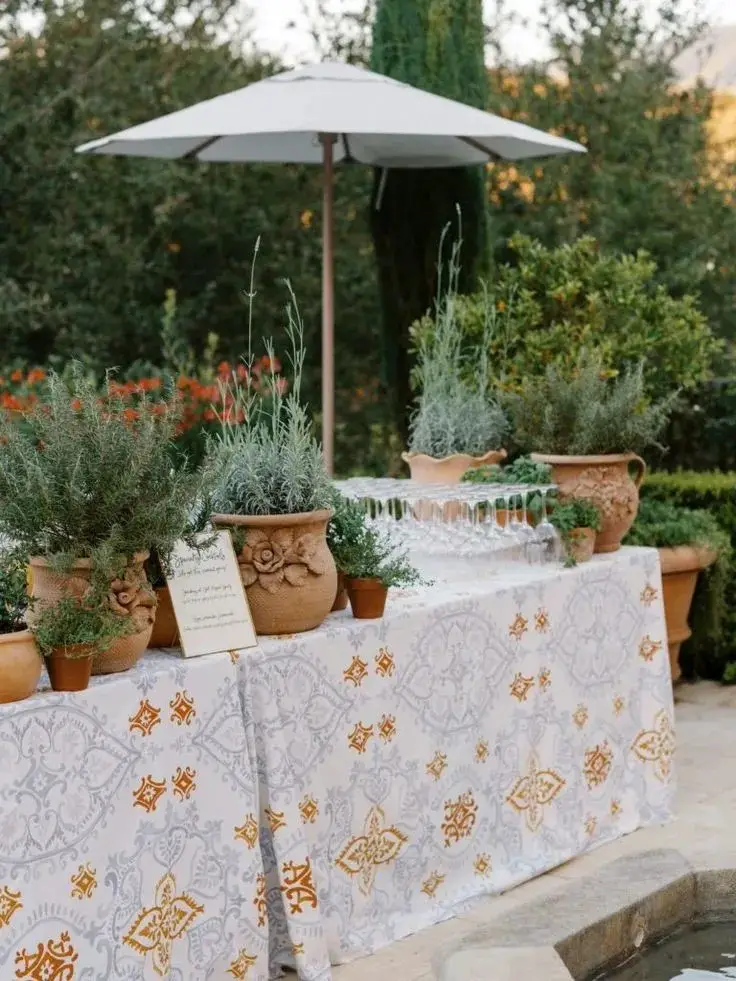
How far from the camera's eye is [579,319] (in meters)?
6.23

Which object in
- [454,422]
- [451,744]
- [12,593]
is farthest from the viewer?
[454,422]

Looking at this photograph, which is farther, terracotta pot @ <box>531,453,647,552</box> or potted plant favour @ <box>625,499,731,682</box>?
potted plant favour @ <box>625,499,731,682</box>

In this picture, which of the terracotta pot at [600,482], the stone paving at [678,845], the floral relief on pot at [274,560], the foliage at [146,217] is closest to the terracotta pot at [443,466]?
the terracotta pot at [600,482]

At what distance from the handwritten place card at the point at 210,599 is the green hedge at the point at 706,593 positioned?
349cm

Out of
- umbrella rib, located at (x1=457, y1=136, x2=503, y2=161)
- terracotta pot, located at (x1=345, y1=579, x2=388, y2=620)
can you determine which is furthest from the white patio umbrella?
terracotta pot, located at (x1=345, y1=579, x2=388, y2=620)

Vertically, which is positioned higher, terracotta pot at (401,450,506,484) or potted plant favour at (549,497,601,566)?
terracotta pot at (401,450,506,484)

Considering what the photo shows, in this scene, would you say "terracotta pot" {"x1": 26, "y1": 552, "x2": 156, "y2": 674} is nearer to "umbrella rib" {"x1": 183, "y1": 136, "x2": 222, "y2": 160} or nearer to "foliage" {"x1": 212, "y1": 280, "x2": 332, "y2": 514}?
"foliage" {"x1": 212, "y1": 280, "x2": 332, "y2": 514}

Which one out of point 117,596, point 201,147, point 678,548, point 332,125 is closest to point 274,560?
point 117,596

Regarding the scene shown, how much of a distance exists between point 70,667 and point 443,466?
2109mm

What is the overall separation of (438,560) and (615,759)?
2.84 feet

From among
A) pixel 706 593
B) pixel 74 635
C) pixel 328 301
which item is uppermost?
pixel 328 301

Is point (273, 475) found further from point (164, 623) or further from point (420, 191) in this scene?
point (420, 191)

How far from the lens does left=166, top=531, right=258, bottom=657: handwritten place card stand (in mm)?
2895

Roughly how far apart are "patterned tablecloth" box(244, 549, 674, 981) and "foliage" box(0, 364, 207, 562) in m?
0.46
